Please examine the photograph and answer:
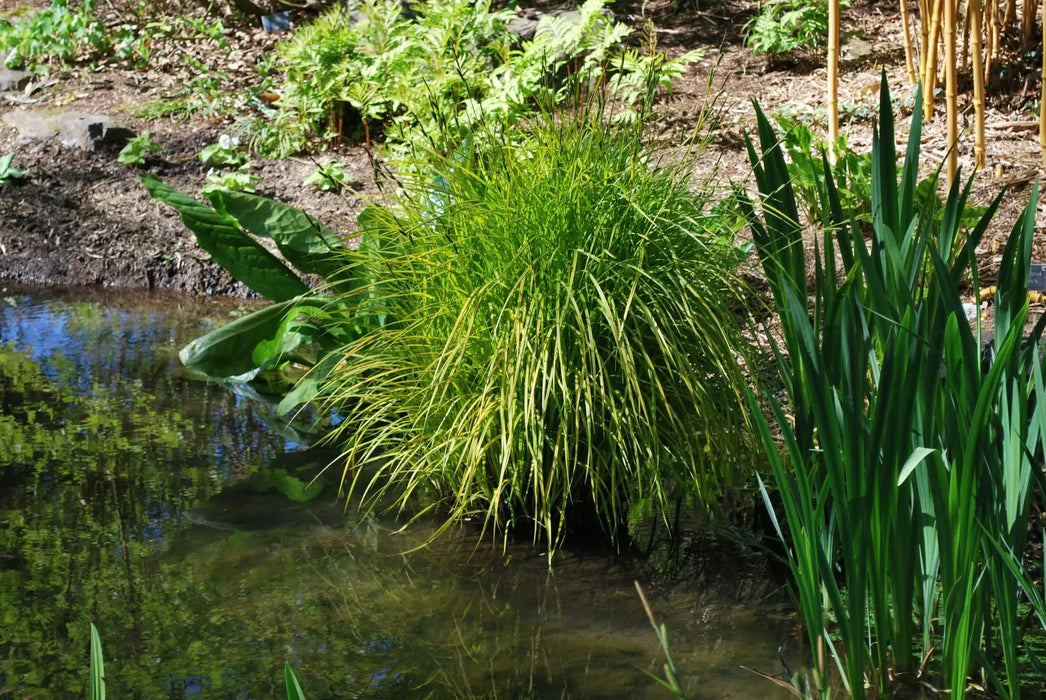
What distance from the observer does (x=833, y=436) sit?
5.61ft

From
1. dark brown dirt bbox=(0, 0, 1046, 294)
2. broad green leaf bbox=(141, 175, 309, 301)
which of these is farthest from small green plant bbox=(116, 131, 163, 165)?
broad green leaf bbox=(141, 175, 309, 301)

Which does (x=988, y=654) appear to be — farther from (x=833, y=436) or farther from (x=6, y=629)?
(x=6, y=629)

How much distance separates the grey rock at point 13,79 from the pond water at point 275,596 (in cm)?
524

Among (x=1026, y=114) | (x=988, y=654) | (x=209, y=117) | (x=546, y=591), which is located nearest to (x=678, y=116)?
(x=1026, y=114)

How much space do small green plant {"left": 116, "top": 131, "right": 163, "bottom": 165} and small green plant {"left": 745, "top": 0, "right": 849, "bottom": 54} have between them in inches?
160

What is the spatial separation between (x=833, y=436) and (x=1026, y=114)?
17.3 feet

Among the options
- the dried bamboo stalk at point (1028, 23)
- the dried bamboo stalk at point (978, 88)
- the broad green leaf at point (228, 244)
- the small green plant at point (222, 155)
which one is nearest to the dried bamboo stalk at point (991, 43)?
the dried bamboo stalk at point (1028, 23)

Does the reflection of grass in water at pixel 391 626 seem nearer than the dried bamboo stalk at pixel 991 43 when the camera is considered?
Yes

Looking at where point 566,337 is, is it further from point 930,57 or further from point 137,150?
point 137,150

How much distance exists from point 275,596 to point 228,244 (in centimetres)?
150

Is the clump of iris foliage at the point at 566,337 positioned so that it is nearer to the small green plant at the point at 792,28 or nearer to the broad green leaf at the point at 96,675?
the broad green leaf at the point at 96,675

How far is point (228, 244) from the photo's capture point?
11.6 ft

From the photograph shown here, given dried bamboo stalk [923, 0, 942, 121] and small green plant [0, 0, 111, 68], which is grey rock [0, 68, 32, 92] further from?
dried bamboo stalk [923, 0, 942, 121]

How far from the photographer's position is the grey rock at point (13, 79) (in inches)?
309
